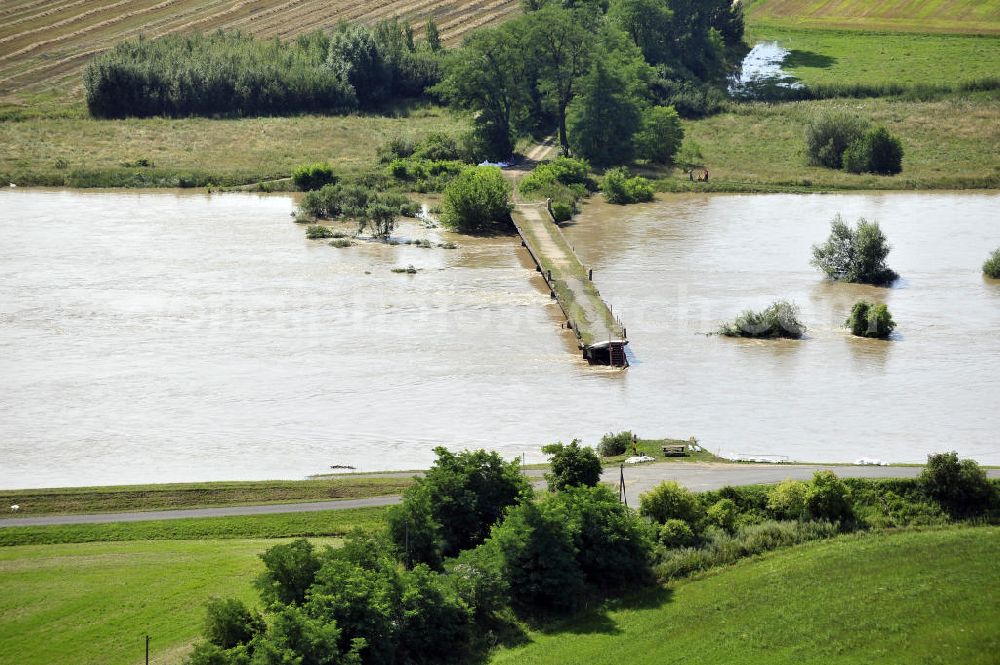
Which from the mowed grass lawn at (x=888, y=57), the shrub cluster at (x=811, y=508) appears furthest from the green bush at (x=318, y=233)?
the mowed grass lawn at (x=888, y=57)

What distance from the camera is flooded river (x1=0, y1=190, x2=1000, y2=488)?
4447cm

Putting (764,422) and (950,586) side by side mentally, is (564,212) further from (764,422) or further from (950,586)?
(950,586)

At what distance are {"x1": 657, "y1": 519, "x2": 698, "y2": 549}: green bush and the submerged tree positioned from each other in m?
32.6

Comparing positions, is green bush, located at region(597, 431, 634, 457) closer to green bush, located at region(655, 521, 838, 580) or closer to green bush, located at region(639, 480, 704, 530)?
green bush, located at region(639, 480, 704, 530)

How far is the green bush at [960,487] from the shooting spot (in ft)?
118

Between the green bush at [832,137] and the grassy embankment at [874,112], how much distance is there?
1.16 metres

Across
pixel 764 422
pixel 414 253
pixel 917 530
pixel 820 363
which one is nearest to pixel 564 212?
pixel 414 253

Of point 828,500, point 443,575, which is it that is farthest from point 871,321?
point 443,575

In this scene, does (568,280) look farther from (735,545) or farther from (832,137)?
(832,137)

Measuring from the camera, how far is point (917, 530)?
3538 cm

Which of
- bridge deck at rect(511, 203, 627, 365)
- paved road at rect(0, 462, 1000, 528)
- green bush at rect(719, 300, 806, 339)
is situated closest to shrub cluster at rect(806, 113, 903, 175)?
bridge deck at rect(511, 203, 627, 365)

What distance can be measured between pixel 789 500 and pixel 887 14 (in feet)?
333

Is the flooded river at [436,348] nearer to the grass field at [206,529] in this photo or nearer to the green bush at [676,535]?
the grass field at [206,529]

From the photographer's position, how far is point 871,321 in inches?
2181
